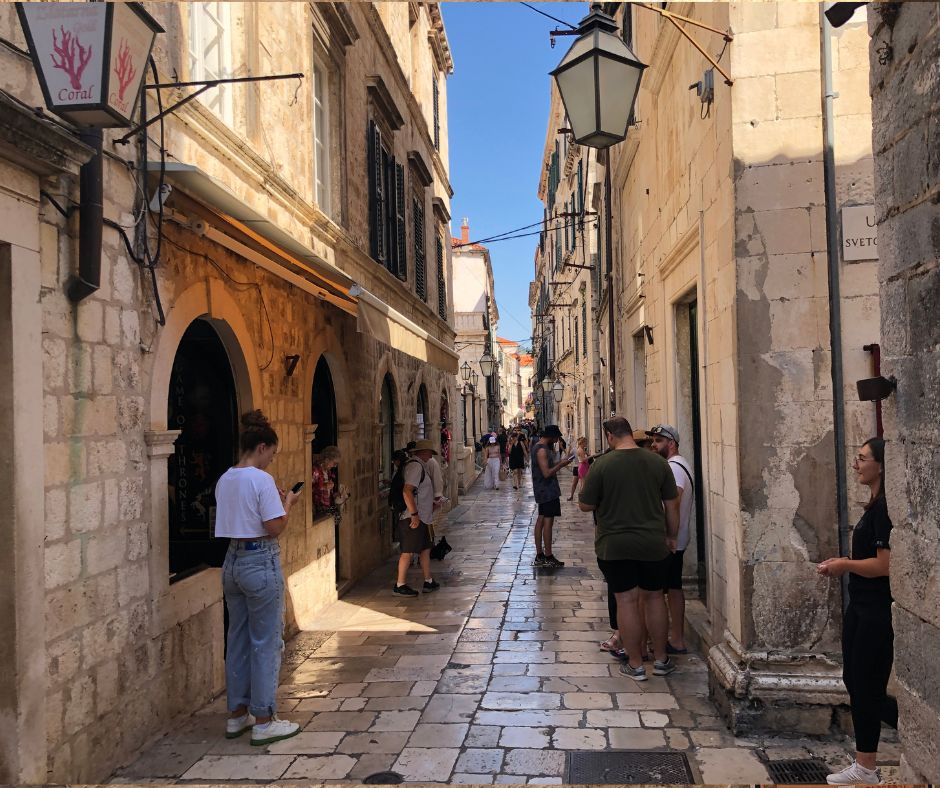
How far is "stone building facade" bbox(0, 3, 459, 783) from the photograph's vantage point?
12.0 ft

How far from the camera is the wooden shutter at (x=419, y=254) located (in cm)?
1495

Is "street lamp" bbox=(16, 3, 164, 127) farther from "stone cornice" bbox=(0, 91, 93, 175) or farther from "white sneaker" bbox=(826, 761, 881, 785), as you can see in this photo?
"white sneaker" bbox=(826, 761, 881, 785)

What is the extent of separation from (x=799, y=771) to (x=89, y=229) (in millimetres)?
4484

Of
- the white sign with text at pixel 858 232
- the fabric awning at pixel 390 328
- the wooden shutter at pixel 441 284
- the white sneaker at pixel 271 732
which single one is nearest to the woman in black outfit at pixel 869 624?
the white sign with text at pixel 858 232

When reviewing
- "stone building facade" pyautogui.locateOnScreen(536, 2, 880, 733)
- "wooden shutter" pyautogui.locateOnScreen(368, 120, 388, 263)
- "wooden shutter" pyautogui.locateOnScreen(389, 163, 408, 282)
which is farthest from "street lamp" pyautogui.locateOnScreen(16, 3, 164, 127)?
"wooden shutter" pyautogui.locateOnScreen(389, 163, 408, 282)

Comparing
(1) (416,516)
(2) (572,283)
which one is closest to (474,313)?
(2) (572,283)

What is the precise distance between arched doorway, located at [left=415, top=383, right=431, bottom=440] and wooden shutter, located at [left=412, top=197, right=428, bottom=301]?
72.4 inches

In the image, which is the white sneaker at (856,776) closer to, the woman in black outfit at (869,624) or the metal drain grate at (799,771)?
the woman in black outfit at (869,624)

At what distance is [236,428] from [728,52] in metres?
4.49

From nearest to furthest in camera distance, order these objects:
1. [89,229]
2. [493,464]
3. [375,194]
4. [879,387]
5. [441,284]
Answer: [879,387]
[89,229]
[375,194]
[441,284]
[493,464]

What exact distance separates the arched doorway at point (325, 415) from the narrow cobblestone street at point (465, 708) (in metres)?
1.36

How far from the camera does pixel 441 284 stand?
1877cm

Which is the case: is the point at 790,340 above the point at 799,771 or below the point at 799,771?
above

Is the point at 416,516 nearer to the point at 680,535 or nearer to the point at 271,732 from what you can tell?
the point at 680,535
